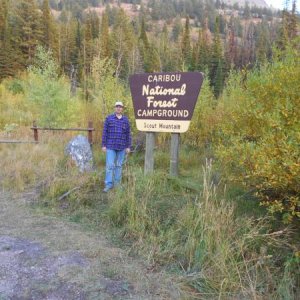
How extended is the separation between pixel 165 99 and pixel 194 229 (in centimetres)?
332

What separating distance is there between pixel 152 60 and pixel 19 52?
17579 millimetres

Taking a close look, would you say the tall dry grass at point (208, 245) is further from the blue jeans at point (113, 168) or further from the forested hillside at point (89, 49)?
the forested hillside at point (89, 49)

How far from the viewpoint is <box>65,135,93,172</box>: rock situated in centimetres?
770

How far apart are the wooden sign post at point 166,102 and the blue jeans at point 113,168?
50 cm

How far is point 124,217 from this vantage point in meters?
4.55

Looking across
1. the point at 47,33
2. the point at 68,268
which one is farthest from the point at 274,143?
the point at 47,33

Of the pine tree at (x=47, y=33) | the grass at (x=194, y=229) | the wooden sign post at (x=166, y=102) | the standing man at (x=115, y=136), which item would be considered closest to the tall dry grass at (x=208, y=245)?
the grass at (x=194, y=229)

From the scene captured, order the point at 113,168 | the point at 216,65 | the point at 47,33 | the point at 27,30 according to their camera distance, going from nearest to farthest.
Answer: the point at 113,168, the point at 27,30, the point at 47,33, the point at 216,65

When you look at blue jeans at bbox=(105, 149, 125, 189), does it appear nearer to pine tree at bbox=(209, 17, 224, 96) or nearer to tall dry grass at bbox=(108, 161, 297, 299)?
tall dry grass at bbox=(108, 161, 297, 299)

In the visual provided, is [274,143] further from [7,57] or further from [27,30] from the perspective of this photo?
[27,30]

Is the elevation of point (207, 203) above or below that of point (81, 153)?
above

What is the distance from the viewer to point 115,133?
6281 mm

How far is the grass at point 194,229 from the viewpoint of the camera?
3164 mm

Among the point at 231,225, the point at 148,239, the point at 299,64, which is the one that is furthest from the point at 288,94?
the point at 148,239
